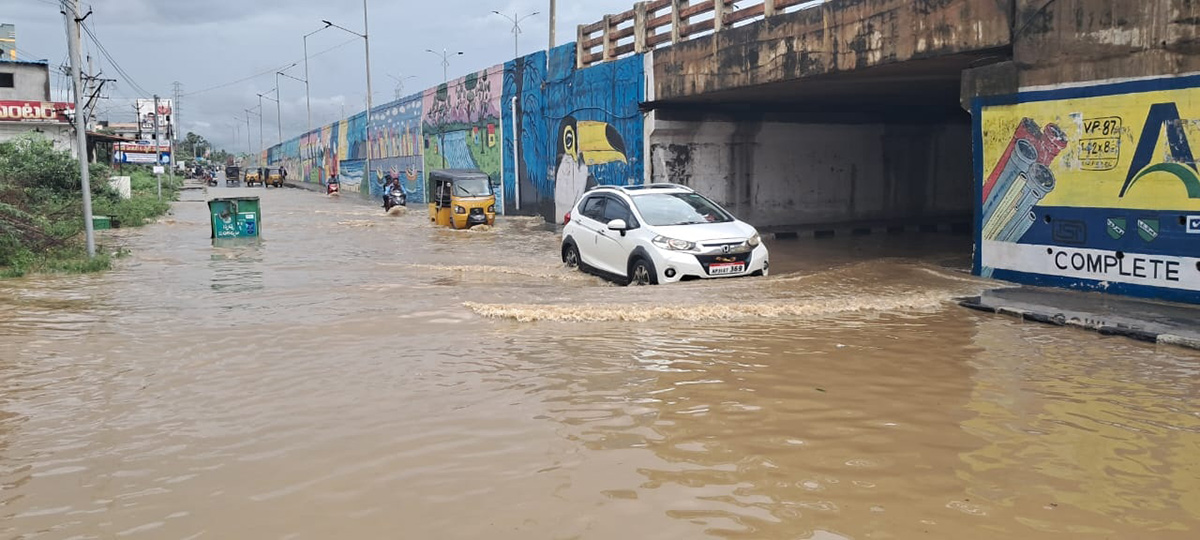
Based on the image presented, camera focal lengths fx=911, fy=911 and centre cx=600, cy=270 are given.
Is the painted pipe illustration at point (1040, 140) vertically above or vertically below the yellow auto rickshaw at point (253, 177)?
below

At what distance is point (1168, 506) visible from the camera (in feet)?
13.7

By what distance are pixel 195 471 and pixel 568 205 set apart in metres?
21.6

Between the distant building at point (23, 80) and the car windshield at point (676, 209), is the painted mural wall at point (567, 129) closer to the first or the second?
the car windshield at point (676, 209)

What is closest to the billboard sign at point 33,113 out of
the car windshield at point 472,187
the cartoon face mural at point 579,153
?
the car windshield at point 472,187

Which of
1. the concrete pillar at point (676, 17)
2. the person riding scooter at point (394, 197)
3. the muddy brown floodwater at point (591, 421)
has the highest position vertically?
the concrete pillar at point (676, 17)

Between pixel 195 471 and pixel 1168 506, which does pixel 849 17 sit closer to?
pixel 1168 506

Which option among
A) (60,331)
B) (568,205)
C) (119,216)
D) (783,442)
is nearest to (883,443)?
(783,442)

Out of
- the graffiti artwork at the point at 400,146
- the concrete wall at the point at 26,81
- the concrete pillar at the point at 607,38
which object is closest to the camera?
the concrete pillar at the point at 607,38

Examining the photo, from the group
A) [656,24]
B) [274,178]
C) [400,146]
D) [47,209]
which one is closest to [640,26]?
[656,24]

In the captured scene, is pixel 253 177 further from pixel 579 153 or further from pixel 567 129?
pixel 579 153

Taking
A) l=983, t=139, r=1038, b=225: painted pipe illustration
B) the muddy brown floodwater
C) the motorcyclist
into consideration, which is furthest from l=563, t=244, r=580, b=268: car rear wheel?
the motorcyclist

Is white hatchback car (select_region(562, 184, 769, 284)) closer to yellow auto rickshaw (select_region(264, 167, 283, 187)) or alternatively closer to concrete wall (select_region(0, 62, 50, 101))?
concrete wall (select_region(0, 62, 50, 101))

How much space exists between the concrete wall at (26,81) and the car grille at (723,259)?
166 ft

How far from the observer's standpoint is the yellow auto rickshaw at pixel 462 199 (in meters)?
26.4
